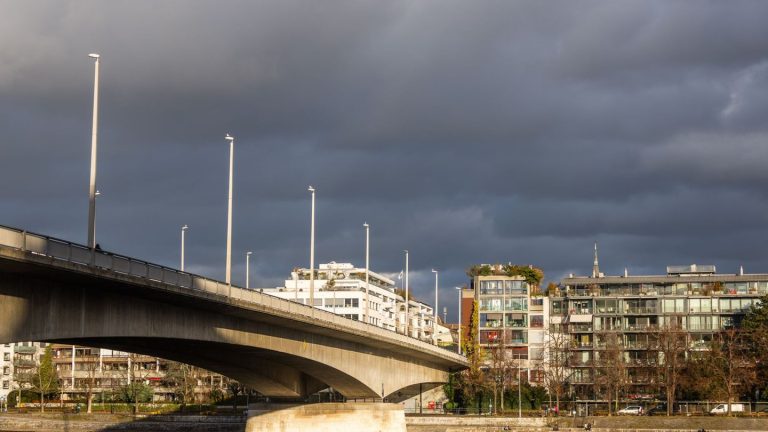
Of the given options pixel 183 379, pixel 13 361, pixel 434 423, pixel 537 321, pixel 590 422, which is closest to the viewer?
pixel 590 422

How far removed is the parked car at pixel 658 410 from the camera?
12688 cm

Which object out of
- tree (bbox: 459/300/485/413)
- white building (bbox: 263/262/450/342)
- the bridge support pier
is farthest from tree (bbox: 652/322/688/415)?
white building (bbox: 263/262/450/342)

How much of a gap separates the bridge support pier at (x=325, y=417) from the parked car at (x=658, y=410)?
3794 centimetres

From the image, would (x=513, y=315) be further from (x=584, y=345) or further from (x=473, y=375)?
(x=473, y=375)

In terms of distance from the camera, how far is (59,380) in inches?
6747

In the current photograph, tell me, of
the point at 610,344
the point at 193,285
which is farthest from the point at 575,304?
the point at 193,285

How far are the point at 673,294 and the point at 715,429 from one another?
46.0 m

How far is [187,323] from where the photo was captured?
66.8 m

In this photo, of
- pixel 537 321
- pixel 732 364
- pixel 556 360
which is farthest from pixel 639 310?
pixel 732 364

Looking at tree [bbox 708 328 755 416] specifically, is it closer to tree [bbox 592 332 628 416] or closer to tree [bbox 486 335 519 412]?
tree [bbox 592 332 628 416]

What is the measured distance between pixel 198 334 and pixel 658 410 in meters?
80.0

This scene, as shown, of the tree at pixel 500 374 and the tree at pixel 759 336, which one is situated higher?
the tree at pixel 759 336

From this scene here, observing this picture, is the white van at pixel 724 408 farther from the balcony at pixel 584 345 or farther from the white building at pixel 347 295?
the white building at pixel 347 295

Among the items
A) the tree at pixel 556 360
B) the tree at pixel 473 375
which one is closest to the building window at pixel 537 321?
the tree at pixel 556 360
